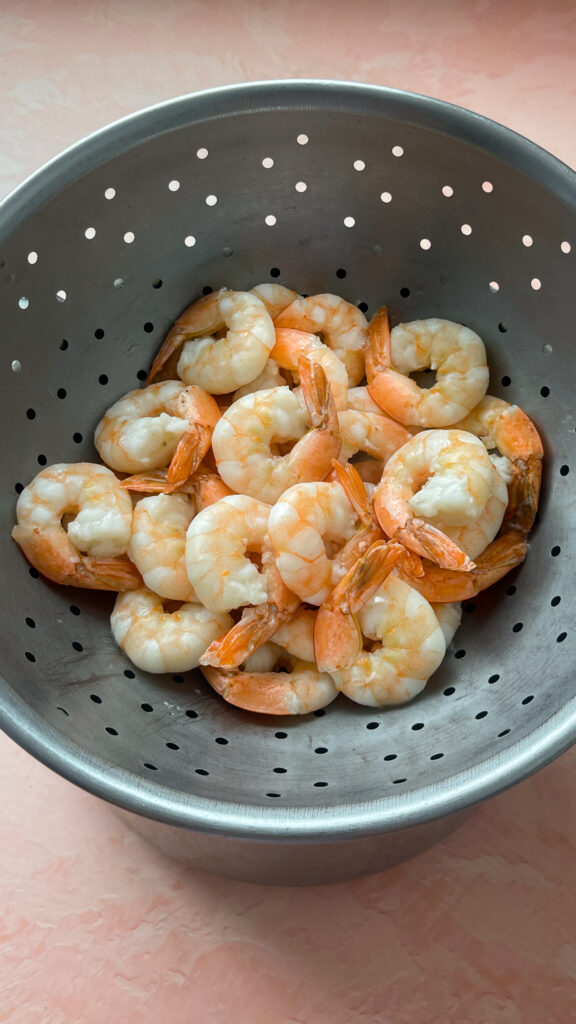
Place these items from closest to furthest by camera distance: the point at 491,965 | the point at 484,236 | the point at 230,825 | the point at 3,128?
1. the point at 230,825
2. the point at 491,965
3. the point at 484,236
4. the point at 3,128

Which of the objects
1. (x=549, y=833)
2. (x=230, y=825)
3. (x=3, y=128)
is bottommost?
(x=230, y=825)

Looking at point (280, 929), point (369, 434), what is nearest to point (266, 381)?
point (369, 434)

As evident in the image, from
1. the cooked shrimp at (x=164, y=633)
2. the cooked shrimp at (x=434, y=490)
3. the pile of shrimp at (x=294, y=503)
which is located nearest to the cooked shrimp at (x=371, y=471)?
the pile of shrimp at (x=294, y=503)

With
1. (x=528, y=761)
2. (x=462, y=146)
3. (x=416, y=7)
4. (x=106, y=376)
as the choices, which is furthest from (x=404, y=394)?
(x=416, y=7)

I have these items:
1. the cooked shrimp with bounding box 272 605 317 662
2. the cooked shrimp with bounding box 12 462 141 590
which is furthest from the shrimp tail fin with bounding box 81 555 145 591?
the cooked shrimp with bounding box 272 605 317 662

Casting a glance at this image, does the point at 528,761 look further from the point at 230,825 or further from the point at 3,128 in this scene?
the point at 3,128

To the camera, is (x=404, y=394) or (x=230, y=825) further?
(x=404, y=394)

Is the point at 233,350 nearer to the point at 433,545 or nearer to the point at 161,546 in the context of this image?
the point at 161,546
